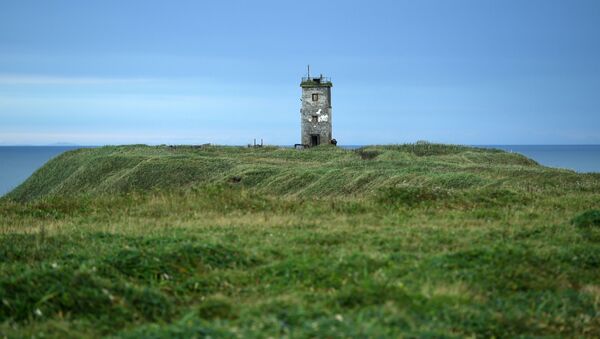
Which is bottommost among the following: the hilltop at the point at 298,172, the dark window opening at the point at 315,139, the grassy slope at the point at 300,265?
the grassy slope at the point at 300,265

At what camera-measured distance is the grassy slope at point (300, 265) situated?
10.1m

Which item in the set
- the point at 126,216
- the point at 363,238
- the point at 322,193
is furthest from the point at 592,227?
the point at 322,193

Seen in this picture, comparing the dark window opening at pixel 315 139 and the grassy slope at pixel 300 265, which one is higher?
the dark window opening at pixel 315 139

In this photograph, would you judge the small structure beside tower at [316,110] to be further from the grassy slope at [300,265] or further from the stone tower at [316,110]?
the grassy slope at [300,265]

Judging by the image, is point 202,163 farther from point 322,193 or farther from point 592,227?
point 592,227

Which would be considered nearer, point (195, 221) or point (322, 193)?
point (195, 221)

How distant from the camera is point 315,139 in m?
78.2

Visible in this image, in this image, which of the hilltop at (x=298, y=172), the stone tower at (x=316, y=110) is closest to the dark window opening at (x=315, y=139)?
the stone tower at (x=316, y=110)

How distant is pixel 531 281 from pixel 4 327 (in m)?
9.02

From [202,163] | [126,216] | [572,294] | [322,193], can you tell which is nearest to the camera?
[572,294]

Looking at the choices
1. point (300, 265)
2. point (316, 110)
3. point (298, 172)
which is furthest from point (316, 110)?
point (300, 265)

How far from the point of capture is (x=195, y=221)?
20.0 m

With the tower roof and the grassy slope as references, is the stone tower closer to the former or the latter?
the tower roof

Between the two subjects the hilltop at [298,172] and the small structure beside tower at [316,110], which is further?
the small structure beside tower at [316,110]
